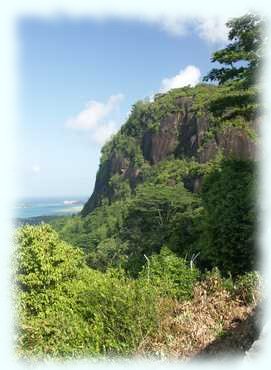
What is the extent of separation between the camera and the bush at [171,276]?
10666 millimetres

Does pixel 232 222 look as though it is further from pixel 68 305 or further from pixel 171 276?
pixel 68 305

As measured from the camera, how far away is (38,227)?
12.9m

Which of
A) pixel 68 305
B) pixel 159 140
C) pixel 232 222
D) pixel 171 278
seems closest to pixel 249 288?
pixel 171 278

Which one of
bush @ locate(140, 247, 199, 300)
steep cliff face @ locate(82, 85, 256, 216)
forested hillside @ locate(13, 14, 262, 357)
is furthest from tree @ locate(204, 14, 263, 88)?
steep cliff face @ locate(82, 85, 256, 216)

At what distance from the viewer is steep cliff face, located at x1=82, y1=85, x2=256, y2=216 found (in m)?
86.1

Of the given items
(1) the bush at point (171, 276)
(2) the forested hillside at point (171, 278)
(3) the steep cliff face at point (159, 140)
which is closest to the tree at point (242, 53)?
(2) the forested hillside at point (171, 278)

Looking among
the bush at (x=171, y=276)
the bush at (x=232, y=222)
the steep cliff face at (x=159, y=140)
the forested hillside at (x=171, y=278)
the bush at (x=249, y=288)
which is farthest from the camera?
the steep cliff face at (x=159, y=140)

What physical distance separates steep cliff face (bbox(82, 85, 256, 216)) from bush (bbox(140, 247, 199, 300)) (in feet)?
186

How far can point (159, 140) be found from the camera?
103 metres

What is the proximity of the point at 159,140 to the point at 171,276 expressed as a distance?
91800 mm

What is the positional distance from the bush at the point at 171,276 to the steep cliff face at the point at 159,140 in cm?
5680

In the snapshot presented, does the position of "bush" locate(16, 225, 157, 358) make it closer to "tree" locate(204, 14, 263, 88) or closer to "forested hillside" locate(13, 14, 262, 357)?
"forested hillside" locate(13, 14, 262, 357)

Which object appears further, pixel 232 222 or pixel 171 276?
pixel 232 222

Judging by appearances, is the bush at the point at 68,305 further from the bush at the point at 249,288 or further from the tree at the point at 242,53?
the tree at the point at 242,53
